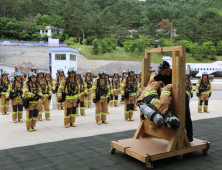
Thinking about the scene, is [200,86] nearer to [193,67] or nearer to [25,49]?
[193,67]

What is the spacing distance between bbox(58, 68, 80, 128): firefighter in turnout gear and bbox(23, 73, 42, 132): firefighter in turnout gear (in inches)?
33.5

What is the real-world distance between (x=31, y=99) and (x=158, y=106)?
5.03 m

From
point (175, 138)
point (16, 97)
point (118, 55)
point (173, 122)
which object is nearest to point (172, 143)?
point (175, 138)

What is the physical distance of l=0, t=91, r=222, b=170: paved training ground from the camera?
14.9ft

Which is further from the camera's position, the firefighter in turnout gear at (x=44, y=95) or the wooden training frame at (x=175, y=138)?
the firefighter in turnout gear at (x=44, y=95)

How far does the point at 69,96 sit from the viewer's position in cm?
818

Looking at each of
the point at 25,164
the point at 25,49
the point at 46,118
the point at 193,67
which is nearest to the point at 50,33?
the point at 25,49

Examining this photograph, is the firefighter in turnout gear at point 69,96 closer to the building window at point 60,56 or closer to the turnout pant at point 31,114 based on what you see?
the turnout pant at point 31,114

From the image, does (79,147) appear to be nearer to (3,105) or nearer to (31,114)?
(31,114)

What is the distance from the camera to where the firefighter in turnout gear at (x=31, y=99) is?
24.9ft

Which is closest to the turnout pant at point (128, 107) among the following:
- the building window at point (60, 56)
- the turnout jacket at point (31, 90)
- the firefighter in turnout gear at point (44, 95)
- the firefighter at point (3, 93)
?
the firefighter in turnout gear at point (44, 95)

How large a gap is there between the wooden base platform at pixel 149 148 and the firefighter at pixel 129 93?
4.18 m

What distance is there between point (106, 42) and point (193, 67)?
23.3 m

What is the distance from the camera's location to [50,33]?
6775 cm
